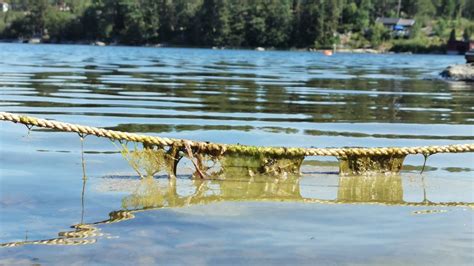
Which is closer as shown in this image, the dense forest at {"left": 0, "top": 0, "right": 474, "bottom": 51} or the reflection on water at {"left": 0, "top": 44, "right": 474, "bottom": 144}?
the reflection on water at {"left": 0, "top": 44, "right": 474, "bottom": 144}

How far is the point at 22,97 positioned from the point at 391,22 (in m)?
164

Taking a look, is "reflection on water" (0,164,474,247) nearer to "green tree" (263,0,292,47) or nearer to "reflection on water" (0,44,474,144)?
"reflection on water" (0,44,474,144)

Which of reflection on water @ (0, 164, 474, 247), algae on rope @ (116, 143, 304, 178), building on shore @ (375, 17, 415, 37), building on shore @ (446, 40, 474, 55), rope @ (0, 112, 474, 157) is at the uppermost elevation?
rope @ (0, 112, 474, 157)

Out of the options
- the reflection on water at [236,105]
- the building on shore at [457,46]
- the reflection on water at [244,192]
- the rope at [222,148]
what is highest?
the rope at [222,148]

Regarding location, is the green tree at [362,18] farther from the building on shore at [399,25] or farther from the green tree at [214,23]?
the green tree at [214,23]

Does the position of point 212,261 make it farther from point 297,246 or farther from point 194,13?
point 194,13

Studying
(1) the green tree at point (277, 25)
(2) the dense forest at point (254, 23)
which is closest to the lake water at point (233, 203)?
(2) the dense forest at point (254, 23)

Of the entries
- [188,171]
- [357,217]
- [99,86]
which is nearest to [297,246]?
[357,217]

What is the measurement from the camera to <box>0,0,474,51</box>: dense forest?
529 ft

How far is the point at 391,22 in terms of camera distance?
565ft

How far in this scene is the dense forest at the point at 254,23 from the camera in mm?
161250

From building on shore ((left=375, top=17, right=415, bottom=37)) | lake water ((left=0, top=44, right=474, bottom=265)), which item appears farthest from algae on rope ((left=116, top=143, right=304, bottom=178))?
building on shore ((left=375, top=17, right=415, bottom=37))

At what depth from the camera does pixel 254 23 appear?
164m

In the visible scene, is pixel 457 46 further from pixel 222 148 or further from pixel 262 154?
pixel 222 148
